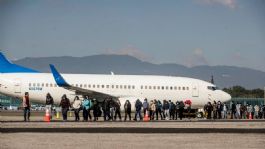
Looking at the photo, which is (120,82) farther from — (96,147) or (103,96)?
(96,147)

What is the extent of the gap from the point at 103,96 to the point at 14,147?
35.3m

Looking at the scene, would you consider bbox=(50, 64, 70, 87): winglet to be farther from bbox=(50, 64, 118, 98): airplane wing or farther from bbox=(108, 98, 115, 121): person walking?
bbox=(108, 98, 115, 121): person walking

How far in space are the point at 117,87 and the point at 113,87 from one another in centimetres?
34

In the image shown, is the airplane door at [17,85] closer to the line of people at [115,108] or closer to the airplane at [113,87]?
the airplane at [113,87]

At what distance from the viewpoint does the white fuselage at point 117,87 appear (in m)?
56.1

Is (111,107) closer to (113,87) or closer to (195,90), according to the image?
(113,87)

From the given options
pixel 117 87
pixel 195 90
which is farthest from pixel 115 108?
pixel 195 90

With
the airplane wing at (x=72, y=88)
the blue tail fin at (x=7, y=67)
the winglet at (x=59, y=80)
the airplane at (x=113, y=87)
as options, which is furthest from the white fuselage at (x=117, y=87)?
the winglet at (x=59, y=80)

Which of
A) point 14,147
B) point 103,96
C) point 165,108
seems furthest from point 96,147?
point 103,96

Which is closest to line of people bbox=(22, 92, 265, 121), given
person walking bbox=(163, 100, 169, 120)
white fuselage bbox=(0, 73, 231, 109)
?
person walking bbox=(163, 100, 169, 120)

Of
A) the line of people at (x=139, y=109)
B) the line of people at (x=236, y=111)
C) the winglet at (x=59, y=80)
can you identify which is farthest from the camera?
the winglet at (x=59, y=80)

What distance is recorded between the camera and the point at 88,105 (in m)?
42.0

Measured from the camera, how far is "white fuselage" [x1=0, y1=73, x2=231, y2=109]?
56.1m

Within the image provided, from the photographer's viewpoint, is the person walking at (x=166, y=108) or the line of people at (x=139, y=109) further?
the person walking at (x=166, y=108)
